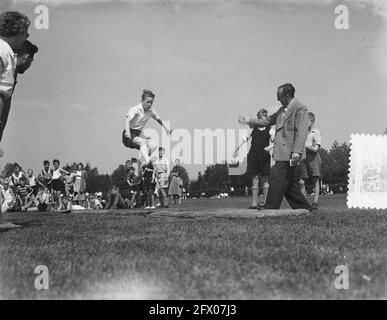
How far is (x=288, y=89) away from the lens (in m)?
8.00

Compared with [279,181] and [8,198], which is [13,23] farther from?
[8,198]

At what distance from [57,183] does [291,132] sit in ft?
31.7

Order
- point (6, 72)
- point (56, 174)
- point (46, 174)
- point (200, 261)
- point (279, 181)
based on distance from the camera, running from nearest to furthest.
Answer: point (200, 261) → point (6, 72) → point (279, 181) → point (56, 174) → point (46, 174)

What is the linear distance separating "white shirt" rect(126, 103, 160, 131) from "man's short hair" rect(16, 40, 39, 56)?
10.6 ft

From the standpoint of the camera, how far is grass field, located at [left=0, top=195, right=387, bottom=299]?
126 inches

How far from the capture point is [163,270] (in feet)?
11.8

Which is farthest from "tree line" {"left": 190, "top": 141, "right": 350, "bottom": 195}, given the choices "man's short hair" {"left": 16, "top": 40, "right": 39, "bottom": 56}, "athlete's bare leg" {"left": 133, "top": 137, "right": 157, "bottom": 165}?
"man's short hair" {"left": 16, "top": 40, "right": 39, "bottom": 56}

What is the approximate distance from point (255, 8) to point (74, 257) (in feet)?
12.7

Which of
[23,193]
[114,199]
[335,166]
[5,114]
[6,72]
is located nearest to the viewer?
[6,72]

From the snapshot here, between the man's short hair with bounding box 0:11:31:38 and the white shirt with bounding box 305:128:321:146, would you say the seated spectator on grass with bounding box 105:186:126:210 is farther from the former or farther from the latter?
the man's short hair with bounding box 0:11:31:38

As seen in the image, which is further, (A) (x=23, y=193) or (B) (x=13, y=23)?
(A) (x=23, y=193)

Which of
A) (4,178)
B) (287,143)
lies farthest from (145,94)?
(4,178)
